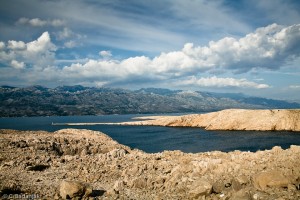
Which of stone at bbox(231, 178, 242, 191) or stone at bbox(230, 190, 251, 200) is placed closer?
stone at bbox(230, 190, 251, 200)

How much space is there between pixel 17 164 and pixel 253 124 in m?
106

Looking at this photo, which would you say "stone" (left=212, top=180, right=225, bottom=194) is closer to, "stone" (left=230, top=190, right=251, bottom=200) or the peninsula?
"stone" (left=230, top=190, right=251, bottom=200)

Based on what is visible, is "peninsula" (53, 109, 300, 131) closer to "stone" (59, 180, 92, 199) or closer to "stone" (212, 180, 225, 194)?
"stone" (212, 180, 225, 194)

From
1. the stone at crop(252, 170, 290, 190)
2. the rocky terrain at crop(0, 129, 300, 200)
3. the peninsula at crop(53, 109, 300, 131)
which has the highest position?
the stone at crop(252, 170, 290, 190)

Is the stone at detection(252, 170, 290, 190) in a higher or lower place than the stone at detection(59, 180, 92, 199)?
higher

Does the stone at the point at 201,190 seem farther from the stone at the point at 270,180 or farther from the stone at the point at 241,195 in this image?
the stone at the point at 270,180

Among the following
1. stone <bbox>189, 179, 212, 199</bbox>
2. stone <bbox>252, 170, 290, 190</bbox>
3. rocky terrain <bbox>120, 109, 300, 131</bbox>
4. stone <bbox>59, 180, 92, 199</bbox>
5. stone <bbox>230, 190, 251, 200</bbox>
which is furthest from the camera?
rocky terrain <bbox>120, 109, 300, 131</bbox>

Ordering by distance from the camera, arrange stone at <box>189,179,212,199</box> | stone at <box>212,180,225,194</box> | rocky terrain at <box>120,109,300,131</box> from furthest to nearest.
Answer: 1. rocky terrain at <box>120,109,300,131</box>
2. stone at <box>212,180,225,194</box>
3. stone at <box>189,179,212,199</box>

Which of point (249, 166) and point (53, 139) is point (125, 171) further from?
point (53, 139)

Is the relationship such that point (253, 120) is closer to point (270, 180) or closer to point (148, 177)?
point (148, 177)

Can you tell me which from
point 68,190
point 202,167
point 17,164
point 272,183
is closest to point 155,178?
point 202,167

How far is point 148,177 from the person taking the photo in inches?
744

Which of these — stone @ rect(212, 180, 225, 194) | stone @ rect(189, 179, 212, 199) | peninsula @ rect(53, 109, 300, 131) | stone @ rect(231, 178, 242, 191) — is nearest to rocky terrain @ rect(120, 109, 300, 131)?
peninsula @ rect(53, 109, 300, 131)

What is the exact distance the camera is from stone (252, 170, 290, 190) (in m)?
14.6
